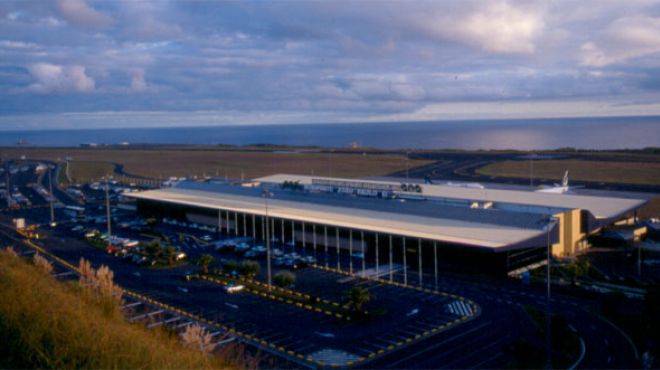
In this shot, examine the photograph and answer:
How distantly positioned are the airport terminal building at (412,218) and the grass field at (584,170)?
29424 millimetres

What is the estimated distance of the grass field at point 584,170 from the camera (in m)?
67.4

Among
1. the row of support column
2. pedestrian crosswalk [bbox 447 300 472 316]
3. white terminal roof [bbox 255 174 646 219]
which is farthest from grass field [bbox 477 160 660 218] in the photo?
pedestrian crosswalk [bbox 447 300 472 316]

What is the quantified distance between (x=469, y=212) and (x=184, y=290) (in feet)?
52.2

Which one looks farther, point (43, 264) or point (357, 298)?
point (43, 264)

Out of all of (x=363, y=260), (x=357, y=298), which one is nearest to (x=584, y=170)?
(x=363, y=260)

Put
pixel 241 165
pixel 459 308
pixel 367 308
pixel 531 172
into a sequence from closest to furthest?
pixel 459 308, pixel 367 308, pixel 531 172, pixel 241 165

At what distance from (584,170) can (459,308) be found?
63.8 m

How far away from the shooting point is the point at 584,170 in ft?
255

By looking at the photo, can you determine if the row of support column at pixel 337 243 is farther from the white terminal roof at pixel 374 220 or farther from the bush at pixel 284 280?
the bush at pixel 284 280

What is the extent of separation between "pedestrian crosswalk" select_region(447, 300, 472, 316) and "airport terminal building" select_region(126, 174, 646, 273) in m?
4.37

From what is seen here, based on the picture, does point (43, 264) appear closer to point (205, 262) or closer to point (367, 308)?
point (205, 262)

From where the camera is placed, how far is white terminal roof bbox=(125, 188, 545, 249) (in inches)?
1092

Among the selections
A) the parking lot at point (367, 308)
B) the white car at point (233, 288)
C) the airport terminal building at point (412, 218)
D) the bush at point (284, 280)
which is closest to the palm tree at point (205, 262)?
the parking lot at point (367, 308)

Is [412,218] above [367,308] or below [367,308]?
above
